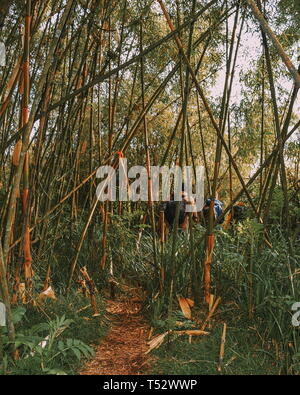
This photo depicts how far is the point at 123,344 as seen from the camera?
2.42 m

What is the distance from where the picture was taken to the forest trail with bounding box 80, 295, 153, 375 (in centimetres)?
209

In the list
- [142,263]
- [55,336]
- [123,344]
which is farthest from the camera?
[142,263]

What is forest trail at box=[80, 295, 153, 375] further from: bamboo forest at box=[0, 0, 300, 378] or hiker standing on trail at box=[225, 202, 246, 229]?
hiker standing on trail at box=[225, 202, 246, 229]

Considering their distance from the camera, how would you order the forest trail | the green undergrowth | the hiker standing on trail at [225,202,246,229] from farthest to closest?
1. the hiker standing on trail at [225,202,246,229]
2. the forest trail
3. the green undergrowth

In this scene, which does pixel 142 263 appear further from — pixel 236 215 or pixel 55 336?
pixel 236 215

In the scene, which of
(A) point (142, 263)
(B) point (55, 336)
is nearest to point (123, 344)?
(B) point (55, 336)

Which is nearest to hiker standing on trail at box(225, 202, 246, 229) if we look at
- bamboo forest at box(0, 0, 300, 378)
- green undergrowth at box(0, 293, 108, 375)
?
bamboo forest at box(0, 0, 300, 378)

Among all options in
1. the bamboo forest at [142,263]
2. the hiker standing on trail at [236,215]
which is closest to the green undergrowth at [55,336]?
the bamboo forest at [142,263]

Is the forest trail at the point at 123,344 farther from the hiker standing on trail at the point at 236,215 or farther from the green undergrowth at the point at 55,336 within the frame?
Answer: the hiker standing on trail at the point at 236,215

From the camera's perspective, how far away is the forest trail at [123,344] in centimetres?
209
